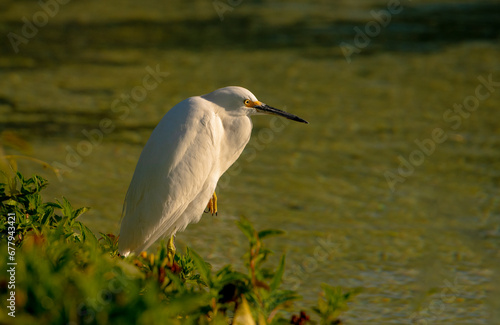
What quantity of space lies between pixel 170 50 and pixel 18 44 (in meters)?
1.42

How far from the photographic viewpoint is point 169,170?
2.12m

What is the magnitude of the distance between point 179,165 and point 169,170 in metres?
0.04

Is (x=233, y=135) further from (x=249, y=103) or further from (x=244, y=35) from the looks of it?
(x=244, y=35)

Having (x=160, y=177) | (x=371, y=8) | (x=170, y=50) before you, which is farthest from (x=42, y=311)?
(x=371, y=8)

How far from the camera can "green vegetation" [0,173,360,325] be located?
99cm

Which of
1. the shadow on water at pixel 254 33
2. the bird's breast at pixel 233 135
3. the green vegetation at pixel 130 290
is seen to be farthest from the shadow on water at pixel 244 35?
the green vegetation at pixel 130 290

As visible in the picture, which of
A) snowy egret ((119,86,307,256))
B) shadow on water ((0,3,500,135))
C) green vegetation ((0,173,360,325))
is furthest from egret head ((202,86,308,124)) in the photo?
shadow on water ((0,3,500,135))

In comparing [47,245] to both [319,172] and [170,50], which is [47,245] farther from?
[170,50]

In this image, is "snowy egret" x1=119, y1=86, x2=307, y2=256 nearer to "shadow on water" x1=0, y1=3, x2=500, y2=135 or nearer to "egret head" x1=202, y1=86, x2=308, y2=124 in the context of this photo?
"egret head" x1=202, y1=86, x2=308, y2=124

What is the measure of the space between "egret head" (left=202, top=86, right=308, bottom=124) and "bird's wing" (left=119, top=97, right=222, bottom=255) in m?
0.06

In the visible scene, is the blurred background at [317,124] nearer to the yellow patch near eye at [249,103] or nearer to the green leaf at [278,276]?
the green leaf at [278,276]

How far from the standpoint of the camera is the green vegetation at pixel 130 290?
986 mm

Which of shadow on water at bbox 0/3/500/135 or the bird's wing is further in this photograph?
shadow on water at bbox 0/3/500/135

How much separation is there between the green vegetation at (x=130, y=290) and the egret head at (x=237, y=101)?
0.76 meters
